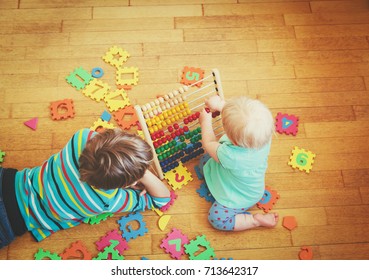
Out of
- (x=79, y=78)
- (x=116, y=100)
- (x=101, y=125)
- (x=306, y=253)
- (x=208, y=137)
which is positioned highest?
(x=79, y=78)

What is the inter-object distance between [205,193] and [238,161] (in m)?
0.30

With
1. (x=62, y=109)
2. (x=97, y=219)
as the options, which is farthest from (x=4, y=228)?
(x=62, y=109)

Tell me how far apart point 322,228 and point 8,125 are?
4.18ft

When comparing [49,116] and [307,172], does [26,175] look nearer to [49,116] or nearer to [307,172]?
[49,116]

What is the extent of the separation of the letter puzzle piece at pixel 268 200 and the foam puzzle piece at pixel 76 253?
65cm

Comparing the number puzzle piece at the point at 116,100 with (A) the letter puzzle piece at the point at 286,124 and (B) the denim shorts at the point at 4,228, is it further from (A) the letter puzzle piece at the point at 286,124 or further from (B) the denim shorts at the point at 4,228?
(A) the letter puzzle piece at the point at 286,124

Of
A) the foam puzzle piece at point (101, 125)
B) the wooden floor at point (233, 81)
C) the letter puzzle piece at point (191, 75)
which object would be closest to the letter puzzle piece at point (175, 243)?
the wooden floor at point (233, 81)

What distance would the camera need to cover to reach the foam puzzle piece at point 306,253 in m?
1.33

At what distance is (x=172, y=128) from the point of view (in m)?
1.35

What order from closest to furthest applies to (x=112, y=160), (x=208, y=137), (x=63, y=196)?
(x=112, y=160), (x=63, y=196), (x=208, y=137)

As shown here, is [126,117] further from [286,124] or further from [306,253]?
[306,253]

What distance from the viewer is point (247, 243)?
135 centimetres

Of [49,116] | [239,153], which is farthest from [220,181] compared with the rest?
[49,116]

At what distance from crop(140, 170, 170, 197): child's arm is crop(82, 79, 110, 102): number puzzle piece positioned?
1.45 feet
